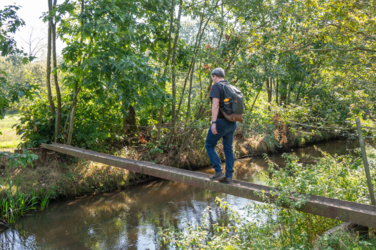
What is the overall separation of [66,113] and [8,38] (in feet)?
9.28

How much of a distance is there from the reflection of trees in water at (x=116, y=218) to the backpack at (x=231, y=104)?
2.32 m

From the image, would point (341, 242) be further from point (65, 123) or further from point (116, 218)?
point (65, 123)

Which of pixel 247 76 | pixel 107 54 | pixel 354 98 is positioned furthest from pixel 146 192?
pixel 354 98

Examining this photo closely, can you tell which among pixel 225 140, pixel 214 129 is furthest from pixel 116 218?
pixel 214 129

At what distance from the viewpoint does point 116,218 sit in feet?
21.4

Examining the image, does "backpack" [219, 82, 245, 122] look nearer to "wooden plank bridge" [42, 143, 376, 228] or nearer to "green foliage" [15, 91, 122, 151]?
"wooden plank bridge" [42, 143, 376, 228]

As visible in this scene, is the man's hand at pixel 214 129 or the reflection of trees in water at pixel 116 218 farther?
the reflection of trees in water at pixel 116 218

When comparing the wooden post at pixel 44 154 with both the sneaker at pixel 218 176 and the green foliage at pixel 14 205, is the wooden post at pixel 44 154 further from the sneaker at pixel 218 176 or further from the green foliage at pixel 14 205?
the sneaker at pixel 218 176

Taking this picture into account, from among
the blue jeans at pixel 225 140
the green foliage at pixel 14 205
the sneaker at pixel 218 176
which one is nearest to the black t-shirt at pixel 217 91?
the blue jeans at pixel 225 140

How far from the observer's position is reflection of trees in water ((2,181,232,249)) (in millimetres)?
5458

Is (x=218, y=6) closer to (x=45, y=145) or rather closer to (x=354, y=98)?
(x=354, y=98)

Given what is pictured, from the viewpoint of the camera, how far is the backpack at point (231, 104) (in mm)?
3773

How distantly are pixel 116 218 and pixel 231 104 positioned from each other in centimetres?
433

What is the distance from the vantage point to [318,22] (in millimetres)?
5152
